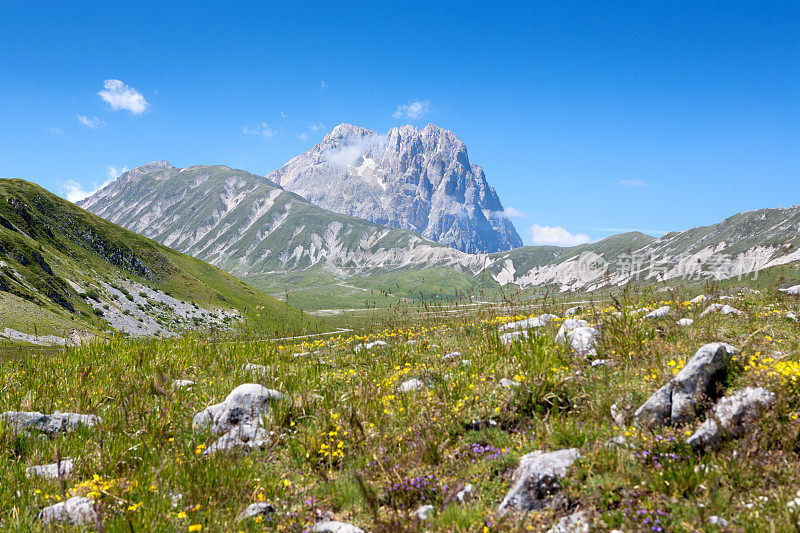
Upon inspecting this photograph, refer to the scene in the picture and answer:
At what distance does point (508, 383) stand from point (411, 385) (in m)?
1.81

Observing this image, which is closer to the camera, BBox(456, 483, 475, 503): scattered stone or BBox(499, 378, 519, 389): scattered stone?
BBox(456, 483, 475, 503): scattered stone

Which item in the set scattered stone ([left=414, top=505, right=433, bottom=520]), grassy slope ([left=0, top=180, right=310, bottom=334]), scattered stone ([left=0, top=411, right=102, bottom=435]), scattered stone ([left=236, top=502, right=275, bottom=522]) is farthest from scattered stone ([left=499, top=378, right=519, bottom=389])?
grassy slope ([left=0, top=180, right=310, bottom=334])

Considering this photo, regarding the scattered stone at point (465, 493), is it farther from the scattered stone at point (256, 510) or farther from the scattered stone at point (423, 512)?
the scattered stone at point (256, 510)

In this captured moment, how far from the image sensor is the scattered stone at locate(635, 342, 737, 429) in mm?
5176

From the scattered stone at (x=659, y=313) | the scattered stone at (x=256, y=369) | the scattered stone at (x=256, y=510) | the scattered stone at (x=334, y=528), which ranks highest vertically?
the scattered stone at (x=659, y=313)

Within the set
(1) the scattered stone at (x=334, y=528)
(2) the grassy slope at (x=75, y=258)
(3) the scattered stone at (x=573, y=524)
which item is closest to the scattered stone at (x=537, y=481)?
(3) the scattered stone at (x=573, y=524)

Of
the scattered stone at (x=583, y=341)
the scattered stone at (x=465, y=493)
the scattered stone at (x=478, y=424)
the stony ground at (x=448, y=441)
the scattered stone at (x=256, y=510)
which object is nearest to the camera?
the stony ground at (x=448, y=441)

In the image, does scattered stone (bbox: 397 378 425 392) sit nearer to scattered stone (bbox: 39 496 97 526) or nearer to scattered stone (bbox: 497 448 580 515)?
scattered stone (bbox: 497 448 580 515)

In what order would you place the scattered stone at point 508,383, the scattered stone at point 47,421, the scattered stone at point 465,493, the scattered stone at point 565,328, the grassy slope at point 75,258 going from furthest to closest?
the grassy slope at point 75,258, the scattered stone at point 565,328, the scattered stone at point 508,383, the scattered stone at point 47,421, the scattered stone at point 465,493

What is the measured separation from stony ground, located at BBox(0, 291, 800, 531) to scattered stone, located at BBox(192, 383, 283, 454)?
1.0 inches

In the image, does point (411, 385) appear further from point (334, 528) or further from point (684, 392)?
point (684, 392)

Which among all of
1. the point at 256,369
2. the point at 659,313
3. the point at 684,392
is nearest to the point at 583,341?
the point at 684,392

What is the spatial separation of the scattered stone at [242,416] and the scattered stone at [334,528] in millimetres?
2064

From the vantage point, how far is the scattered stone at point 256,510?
4.41 metres
